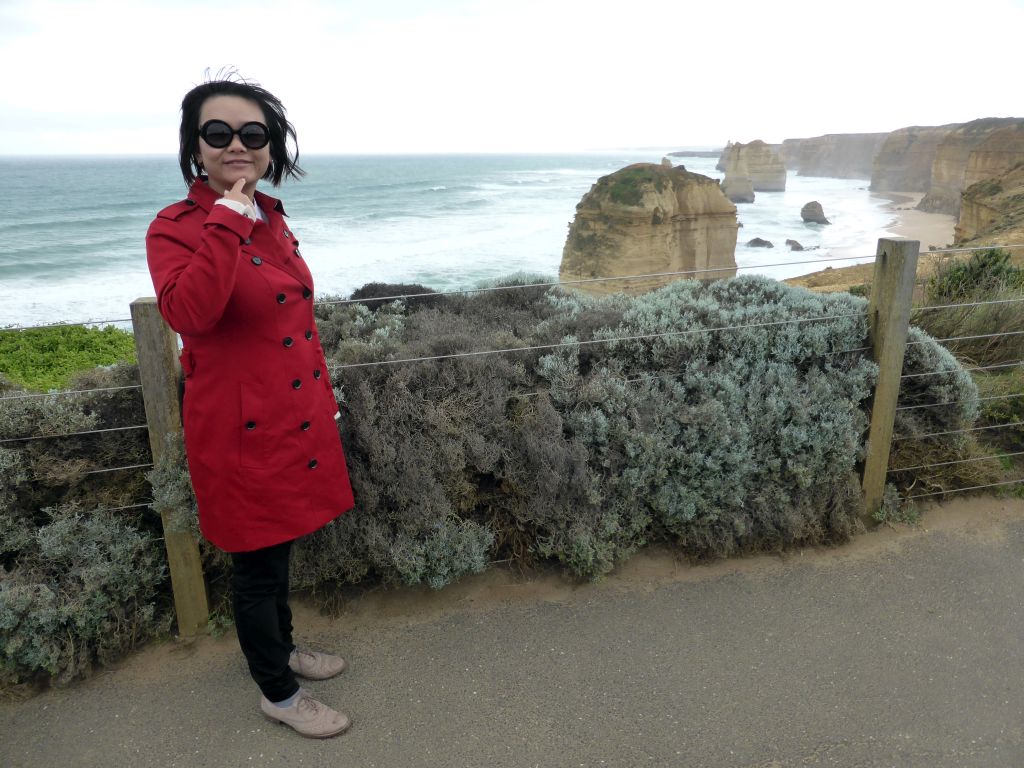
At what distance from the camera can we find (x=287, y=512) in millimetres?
2260

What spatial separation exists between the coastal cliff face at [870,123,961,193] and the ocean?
352cm

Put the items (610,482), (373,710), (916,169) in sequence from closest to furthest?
(373,710)
(610,482)
(916,169)

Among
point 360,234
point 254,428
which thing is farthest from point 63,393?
point 360,234

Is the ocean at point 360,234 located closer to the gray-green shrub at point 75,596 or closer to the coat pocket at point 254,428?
the gray-green shrub at point 75,596

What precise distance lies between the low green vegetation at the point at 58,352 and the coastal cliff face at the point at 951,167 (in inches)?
2792

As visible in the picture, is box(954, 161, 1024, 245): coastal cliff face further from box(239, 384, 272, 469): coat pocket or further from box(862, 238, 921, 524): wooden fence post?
box(239, 384, 272, 469): coat pocket

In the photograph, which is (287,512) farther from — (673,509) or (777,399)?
(777,399)

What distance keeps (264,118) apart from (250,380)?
809 millimetres

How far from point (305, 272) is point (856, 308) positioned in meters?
2.91

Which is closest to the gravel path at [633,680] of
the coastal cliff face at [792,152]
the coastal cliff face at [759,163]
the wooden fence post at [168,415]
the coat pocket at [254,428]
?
the wooden fence post at [168,415]

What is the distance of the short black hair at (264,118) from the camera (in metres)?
2.07

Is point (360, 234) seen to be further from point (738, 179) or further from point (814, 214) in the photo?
point (738, 179)

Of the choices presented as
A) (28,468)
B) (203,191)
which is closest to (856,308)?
(203,191)

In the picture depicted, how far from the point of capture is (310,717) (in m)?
2.47
